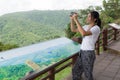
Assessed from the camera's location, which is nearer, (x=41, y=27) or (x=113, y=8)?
(x=113, y=8)

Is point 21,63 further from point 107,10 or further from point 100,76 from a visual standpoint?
point 107,10

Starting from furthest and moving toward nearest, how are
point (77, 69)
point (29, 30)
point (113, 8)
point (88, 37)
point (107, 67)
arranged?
point (29, 30), point (113, 8), point (107, 67), point (77, 69), point (88, 37)

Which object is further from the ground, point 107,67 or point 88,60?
point 88,60

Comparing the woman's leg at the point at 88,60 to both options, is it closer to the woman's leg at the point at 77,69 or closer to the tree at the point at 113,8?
the woman's leg at the point at 77,69

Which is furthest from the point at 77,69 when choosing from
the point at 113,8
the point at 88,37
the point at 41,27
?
the point at 41,27

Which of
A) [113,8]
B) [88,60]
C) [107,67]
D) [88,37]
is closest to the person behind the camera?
[88,37]

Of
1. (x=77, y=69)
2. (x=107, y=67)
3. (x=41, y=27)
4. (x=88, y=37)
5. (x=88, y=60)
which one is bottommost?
(x=41, y=27)

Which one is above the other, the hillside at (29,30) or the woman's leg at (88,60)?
the woman's leg at (88,60)

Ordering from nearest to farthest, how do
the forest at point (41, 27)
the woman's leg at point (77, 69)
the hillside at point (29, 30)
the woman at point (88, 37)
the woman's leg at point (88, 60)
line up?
the woman at point (88, 37), the woman's leg at point (88, 60), the woman's leg at point (77, 69), the forest at point (41, 27), the hillside at point (29, 30)

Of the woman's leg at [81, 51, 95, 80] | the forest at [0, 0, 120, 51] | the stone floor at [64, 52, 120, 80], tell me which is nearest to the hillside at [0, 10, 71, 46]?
the forest at [0, 0, 120, 51]

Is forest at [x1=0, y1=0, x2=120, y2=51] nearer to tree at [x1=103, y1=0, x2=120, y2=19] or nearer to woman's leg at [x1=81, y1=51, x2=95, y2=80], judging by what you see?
tree at [x1=103, y1=0, x2=120, y2=19]

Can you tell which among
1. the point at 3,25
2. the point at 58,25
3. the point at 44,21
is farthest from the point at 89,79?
the point at 44,21

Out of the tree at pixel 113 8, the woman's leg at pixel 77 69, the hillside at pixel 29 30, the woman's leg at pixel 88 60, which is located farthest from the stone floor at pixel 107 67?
the hillside at pixel 29 30

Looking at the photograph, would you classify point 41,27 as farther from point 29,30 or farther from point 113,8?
point 113,8
